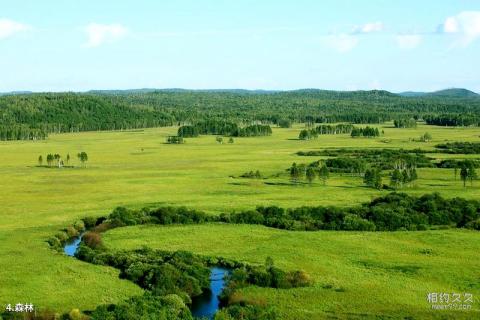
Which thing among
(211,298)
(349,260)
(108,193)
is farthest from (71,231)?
(349,260)

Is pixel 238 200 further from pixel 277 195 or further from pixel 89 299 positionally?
pixel 89 299

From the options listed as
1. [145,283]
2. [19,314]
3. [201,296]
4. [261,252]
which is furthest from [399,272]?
[19,314]

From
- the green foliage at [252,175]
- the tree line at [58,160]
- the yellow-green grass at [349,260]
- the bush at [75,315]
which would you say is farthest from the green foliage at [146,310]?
the tree line at [58,160]

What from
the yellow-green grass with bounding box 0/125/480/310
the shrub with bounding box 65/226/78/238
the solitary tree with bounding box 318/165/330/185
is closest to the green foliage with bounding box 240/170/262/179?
the yellow-green grass with bounding box 0/125/480/310

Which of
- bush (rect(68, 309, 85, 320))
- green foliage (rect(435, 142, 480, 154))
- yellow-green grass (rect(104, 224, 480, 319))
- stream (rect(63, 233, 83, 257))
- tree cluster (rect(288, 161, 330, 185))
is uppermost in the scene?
green foliage (rect(435, 142, 480, 154))

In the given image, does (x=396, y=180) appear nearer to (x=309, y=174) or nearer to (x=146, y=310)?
(x=309, y=174)

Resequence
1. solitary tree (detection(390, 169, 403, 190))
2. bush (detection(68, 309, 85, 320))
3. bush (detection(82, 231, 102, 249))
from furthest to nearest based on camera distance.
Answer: solitary tree (detection(390, 169, 403, 190)), bush (detection(82, 231, 102, 249)), bush (detection(68, 309, 85, 320))

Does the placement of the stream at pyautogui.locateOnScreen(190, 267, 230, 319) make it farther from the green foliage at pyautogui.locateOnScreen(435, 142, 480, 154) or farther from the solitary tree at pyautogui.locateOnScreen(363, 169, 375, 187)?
the green foliage at pyautogui.locateOnScreen(435, 142, 480, 154)
